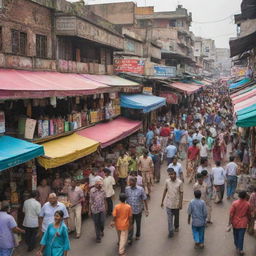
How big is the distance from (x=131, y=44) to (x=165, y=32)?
17891 mm

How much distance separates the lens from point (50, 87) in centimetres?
974

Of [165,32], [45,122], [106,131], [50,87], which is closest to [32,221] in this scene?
[45,122]

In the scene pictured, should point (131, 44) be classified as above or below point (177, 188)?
above

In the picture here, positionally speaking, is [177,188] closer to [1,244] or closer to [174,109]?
[1,244]

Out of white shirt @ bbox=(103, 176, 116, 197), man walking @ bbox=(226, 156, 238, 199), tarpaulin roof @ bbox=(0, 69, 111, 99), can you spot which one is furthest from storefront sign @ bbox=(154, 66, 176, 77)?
white shirt @ bbox=(103, 176, 116, 197)

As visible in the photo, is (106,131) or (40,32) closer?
(40,32)

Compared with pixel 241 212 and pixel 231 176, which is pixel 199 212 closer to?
pixel 241 212

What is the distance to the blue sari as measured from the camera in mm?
5676

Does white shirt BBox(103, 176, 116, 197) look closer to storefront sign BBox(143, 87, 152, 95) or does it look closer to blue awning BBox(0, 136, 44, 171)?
blue awning BBox(0, 136, 44, 171)

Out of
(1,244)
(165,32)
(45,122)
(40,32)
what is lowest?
(1,244)

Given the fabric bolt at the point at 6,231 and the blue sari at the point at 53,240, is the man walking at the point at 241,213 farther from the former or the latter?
the fabric bolt at the point at 6,231

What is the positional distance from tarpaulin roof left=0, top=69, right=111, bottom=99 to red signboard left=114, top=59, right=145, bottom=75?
6097mm

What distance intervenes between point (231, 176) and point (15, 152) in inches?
251

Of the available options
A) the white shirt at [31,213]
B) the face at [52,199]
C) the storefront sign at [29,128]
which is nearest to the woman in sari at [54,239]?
the face at [52,199]
